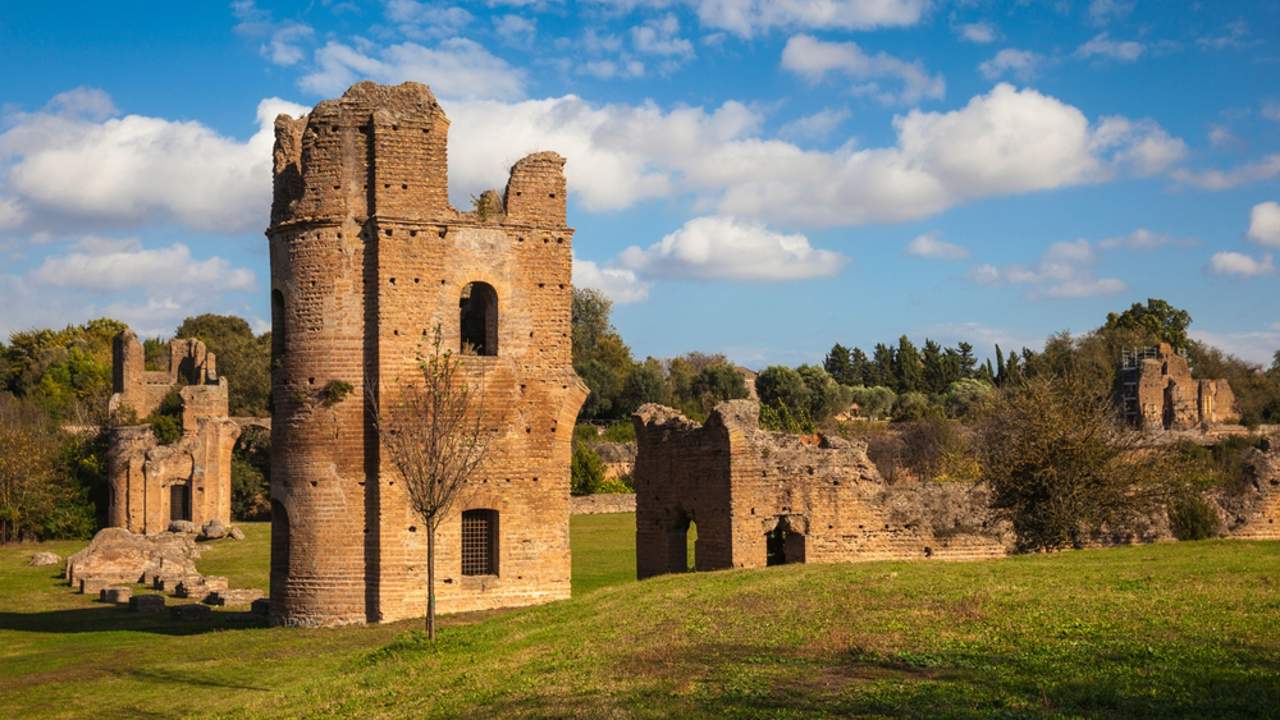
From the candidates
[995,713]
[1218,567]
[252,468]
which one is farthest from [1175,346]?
[995,713]

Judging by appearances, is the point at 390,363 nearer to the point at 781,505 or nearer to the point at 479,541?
the point at 479,541

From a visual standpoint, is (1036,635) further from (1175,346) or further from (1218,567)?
(1175,346)

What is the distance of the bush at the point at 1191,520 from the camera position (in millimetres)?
24219

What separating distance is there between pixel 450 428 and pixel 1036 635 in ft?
30.9

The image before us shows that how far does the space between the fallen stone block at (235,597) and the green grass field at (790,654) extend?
5.21 m

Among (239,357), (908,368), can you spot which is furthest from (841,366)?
(239,357)

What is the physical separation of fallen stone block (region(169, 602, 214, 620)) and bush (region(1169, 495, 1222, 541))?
727 inches

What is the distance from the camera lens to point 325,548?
22438 mm

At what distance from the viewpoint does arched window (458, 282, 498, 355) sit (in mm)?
23531

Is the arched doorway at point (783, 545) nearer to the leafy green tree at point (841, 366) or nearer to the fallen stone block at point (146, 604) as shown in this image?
the fallen stone block at point (146, 604)

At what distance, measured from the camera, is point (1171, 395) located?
76.2 metres

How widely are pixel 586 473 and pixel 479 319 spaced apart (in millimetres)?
34456

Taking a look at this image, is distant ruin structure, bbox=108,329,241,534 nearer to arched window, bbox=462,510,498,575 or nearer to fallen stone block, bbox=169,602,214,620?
fallen stone block, bbox=169,602,214,620

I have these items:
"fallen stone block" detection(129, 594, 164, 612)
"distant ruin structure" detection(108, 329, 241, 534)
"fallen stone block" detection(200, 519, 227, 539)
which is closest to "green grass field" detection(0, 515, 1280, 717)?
"fallen stone block" detection(129, 594, 164, 612)
